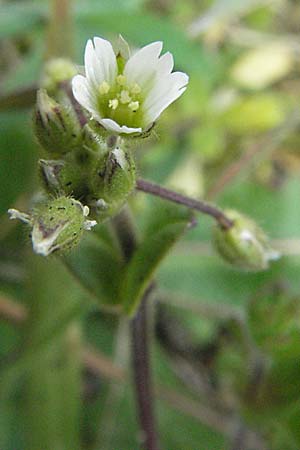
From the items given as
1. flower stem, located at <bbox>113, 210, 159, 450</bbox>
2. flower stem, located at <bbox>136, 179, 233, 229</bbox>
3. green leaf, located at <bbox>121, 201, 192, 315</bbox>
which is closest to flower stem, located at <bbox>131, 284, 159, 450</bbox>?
flower stem, located at <bbox>113, 210, 159, 450</bbox>

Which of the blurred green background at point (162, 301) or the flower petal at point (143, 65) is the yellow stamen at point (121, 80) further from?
the blurred green background at point (162, 301)

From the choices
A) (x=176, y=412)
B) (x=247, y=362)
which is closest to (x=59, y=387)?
(x=176, y=412)

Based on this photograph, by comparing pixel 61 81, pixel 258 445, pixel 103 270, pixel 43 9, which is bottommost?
pixel 258 445

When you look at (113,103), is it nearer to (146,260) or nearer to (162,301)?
(146,260)

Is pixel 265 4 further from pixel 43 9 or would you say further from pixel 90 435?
pixel 90 435

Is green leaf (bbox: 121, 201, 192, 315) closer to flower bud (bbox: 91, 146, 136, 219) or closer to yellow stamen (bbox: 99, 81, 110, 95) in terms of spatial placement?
flower bud (bbox: 91, 146, 136, 219)

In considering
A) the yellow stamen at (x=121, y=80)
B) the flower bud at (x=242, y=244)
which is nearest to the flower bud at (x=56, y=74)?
→ the yellow stamen at (x=121, y=80)
